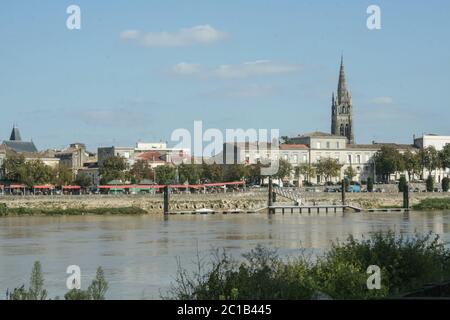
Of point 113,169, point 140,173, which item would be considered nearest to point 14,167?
point 113,169

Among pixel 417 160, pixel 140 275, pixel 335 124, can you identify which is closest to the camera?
pixel 140 275

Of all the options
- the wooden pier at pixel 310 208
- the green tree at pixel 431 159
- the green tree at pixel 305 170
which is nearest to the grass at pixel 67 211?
the wooden pier at pixel 310 208

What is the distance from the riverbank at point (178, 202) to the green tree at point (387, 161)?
30.4 m

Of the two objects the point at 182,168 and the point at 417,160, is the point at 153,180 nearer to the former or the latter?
the point at 182,168

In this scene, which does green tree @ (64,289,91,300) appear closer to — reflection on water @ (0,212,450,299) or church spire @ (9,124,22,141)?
reflection on water @ (0,212,450,299)

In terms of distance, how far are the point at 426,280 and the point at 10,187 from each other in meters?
91.3

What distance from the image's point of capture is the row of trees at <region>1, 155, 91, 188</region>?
331 ft

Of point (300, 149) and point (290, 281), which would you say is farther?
point (300, 149)

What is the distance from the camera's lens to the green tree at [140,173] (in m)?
114

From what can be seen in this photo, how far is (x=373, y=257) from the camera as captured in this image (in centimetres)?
1775

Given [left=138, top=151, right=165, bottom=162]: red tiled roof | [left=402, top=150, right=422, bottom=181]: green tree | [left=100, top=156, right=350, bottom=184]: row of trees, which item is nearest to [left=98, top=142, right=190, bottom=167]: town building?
[left=138, top=151, right=165, bottom=162]: red tiled roof
